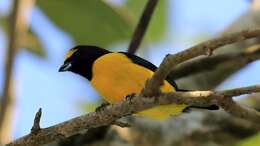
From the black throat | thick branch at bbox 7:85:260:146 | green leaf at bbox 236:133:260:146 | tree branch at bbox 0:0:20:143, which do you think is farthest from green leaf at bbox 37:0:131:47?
thick branch at bbox 7:85:260:146

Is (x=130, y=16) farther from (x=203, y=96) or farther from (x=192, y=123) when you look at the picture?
(x=203, y=96)

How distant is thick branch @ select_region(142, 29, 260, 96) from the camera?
6.10ft

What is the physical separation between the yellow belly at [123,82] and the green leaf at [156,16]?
0.79m

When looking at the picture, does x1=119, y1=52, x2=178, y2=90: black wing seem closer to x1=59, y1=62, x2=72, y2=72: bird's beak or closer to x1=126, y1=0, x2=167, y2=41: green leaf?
x1=59, y1=62, x2=72, y2=72: bird's beak

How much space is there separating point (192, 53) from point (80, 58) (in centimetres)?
131

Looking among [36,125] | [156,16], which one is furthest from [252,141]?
[36,125]

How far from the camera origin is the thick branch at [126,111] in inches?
83.4

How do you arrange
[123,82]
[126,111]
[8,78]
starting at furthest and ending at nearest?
[123,82] → [8,78] → [126,111]

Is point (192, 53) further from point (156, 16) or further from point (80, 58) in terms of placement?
point (156, 16)

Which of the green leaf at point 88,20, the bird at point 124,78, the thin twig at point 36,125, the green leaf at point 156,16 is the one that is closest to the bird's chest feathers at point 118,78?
the bird at point 124,78

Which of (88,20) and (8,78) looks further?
(88,20)

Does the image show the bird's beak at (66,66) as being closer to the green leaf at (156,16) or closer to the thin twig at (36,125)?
the green leaf at (156,16)

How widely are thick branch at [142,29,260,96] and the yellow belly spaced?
2.04ft

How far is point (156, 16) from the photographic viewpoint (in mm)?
3732
